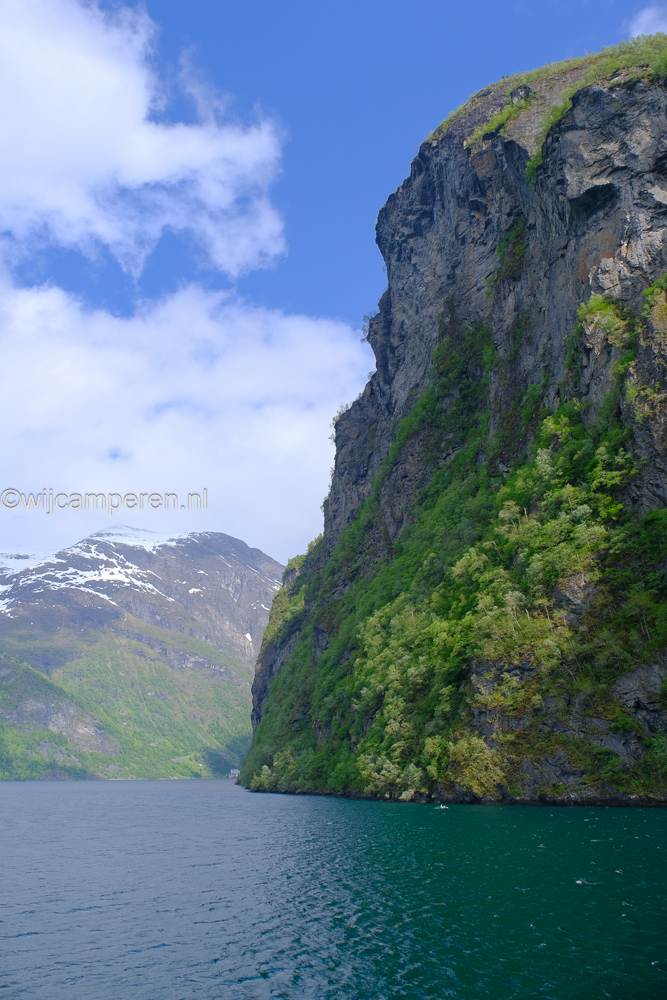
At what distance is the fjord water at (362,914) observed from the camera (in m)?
21.5

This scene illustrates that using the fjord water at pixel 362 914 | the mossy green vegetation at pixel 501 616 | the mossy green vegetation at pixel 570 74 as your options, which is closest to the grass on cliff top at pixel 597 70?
the mossy green vegetation at pixel 570 74

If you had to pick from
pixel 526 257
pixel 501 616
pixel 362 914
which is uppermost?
pixel 526 257

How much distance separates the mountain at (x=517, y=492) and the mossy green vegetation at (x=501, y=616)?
0.78ft

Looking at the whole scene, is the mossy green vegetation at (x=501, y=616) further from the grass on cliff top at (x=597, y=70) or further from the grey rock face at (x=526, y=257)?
the grass on cliff top at (x=597, y=70)

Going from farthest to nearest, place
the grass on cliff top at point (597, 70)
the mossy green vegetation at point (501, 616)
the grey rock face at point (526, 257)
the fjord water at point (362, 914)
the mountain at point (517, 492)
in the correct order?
the grass on cliff top at point (597, 70), the grey rock face at point (526, 257), the mountain at point (517, 492), the mossy green vegetation at point (501, 616), the fjord water at point (362, 914)

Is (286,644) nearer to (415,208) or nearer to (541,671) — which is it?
(415,208)

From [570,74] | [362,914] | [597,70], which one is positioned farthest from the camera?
[570,74]

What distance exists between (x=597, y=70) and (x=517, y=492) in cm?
5297

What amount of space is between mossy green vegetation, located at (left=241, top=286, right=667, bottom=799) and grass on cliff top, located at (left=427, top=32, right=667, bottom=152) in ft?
62.4

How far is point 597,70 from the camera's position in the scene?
8400 cm

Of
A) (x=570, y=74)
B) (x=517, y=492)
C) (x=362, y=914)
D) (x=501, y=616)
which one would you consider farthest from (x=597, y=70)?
(x=362, y=914)

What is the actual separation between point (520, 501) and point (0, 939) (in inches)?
2436

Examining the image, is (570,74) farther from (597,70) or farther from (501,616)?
(501,616)

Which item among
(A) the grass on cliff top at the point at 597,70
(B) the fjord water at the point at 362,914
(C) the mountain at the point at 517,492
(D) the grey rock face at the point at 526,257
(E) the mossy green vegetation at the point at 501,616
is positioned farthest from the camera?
(A) the grass on cliff top at the point at 597,70
